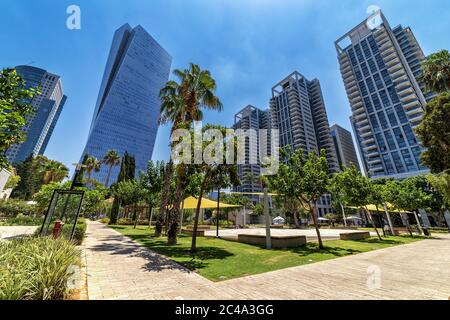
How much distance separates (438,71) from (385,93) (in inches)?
2886

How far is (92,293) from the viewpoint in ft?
13.6

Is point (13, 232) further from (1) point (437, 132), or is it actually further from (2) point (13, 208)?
(1) point (437, 132)

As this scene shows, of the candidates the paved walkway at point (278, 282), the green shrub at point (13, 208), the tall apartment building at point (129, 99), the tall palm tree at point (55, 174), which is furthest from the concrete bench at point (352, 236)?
the tall apartment building at point (129, 99)

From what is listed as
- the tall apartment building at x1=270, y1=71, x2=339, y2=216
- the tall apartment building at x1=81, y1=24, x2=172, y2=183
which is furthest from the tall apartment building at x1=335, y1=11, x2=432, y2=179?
the tall apartment building at x1=81, y1=24, x2=172, y2=183

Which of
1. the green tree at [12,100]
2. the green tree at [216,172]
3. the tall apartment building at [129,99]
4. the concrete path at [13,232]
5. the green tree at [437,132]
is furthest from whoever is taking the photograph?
the tall apartment building at [129,99]

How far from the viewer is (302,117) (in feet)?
333

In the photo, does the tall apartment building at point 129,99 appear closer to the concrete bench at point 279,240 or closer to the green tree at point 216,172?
the concrete bench at point 279,240

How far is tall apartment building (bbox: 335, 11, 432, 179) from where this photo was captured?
67812mm

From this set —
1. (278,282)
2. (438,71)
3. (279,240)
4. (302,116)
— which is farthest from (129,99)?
(278,282)

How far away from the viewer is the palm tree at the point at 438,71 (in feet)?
66.3

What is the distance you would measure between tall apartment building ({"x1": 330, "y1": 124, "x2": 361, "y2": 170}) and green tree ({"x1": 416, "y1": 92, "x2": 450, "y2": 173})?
11549 cm

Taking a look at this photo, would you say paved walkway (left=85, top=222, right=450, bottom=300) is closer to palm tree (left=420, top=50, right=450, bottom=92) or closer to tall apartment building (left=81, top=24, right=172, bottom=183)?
palm tree (left=420, top=50, right=450, bottom=92)

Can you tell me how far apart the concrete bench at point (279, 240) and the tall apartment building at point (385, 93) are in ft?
243
